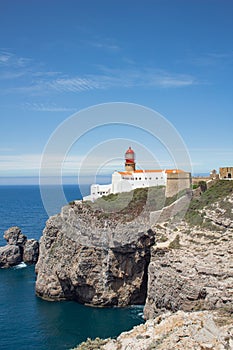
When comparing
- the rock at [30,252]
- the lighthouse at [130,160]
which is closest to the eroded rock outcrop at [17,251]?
the rock at [30,252]

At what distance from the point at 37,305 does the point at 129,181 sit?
81.2 feet

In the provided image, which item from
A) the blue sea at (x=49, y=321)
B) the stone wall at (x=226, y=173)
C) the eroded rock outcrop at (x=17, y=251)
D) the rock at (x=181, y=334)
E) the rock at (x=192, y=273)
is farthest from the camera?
the eroded rock outcrop at (x=17, y=251)

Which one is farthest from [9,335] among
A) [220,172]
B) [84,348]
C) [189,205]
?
[220,172]

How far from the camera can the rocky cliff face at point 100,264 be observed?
44406mm

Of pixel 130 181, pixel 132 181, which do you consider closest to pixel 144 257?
pixel 130 181

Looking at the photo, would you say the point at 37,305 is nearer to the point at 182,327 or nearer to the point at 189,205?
the point at 189,205

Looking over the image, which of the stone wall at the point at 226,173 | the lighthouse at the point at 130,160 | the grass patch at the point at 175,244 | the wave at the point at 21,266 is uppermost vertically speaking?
the lighthouse at the point at 130,160

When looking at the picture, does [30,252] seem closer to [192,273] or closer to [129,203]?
[129,203]

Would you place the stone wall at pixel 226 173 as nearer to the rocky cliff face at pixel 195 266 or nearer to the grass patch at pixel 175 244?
the rocky cliff face at pixel 195 266

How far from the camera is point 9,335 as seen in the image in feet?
120

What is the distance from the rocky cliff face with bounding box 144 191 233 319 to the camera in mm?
Result: 32250

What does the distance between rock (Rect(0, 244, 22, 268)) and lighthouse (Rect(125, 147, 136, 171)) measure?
79.5 ft

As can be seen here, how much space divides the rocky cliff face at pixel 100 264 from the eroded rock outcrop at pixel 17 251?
16674 mm

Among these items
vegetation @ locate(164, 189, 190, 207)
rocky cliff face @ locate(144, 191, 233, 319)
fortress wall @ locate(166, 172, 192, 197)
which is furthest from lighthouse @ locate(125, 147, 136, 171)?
rocky cliff face @ locate(144, 191, 233, 319)
